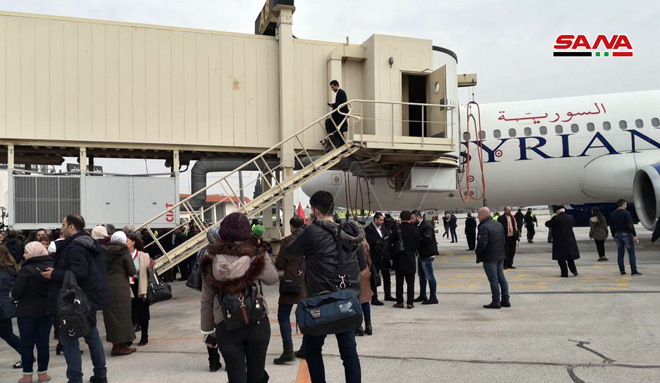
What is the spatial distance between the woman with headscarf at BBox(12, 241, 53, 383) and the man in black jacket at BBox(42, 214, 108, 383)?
277 millimetres

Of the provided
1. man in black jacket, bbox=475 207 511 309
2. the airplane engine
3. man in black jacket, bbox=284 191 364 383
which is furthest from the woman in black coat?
man in black jacket, bbox=284 191 364 383

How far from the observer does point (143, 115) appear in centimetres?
1114

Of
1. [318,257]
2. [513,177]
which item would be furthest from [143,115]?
[513,177]

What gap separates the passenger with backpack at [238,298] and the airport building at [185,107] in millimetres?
6277

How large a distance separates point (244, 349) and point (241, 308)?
394mm

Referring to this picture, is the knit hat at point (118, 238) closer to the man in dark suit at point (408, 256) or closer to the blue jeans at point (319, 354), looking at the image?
the blue jeans at point (319, 354)

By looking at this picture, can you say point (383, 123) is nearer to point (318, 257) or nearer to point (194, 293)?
point (194, 293)

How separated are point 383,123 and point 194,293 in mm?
5802

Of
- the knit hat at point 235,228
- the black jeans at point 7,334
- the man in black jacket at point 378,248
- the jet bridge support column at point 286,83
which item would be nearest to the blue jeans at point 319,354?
the knit hat at point 235,228

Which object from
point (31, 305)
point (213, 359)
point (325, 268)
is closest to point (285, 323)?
point (213, 359)

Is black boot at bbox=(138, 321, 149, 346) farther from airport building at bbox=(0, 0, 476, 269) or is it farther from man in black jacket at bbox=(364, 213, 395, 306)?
man in black jacket at bbox=(364, 213, 395, 306)

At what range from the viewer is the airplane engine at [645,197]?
15.0 meters

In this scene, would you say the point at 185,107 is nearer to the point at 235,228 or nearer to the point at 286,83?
the point at 286,83

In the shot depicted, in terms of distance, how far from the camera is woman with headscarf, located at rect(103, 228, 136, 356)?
661cm
